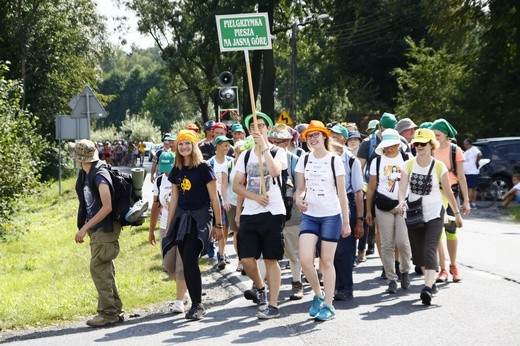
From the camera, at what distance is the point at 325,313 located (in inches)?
341

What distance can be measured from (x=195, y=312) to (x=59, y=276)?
6261 mm

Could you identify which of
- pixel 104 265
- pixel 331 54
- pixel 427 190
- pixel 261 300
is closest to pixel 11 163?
pixel 104 265

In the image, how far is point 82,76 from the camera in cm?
4606

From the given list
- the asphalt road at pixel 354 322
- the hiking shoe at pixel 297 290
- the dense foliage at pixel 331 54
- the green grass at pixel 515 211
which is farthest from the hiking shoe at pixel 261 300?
the dense foliage at pixel 331 54

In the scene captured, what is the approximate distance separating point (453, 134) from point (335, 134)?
1.43m

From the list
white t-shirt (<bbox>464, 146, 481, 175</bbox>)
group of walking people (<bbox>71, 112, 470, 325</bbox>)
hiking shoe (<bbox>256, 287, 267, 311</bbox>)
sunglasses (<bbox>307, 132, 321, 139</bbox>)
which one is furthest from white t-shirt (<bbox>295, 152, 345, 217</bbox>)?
white t-shirt (<bbox>464, 146, 481, 175</bbox>)

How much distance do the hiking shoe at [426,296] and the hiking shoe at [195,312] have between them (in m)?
2.19

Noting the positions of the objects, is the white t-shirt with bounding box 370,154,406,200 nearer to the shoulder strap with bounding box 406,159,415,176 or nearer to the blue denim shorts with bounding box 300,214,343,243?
the shoulder strap with bounding box 406,159,415,176

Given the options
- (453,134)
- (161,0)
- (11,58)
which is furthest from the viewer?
(161,0)

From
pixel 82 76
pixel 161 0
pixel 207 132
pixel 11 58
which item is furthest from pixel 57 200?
pixel 161 0

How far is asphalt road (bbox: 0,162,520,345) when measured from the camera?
7.88 meters

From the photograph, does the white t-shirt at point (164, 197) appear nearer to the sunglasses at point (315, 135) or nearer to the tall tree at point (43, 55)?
the sunglasses at point (315, 135)

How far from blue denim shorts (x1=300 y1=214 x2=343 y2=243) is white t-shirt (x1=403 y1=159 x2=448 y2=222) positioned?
1.22 metres

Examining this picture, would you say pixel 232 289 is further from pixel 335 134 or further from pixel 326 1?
pixel 326 1
